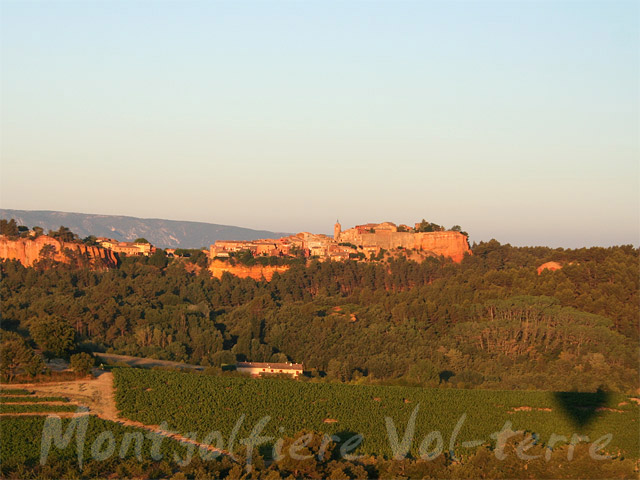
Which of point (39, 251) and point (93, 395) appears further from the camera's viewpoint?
point (39, 251)

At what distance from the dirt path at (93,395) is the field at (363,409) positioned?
0.45 meters

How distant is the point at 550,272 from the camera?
6794 centimetres

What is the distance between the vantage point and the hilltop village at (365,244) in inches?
3494

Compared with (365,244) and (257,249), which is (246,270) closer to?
(257,249)

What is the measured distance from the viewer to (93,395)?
35.7 metres

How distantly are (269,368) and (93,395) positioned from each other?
15947 mm

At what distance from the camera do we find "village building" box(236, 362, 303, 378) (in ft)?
159

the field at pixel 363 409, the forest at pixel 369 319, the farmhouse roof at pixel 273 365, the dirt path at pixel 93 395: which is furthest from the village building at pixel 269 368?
the dirt path at pixel 93 395

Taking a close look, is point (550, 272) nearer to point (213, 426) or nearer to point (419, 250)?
point (419, 250)

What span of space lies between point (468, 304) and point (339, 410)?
99.5 ft

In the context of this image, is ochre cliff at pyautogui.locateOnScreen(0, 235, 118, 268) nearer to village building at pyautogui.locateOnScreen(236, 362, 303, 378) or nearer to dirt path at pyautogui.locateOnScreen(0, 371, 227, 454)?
village building at pyautogui.locateOnScreen(236, 362, 303, 378)

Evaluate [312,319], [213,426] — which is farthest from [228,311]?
[213,426]

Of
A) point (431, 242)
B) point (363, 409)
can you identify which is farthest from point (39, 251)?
point (363, 409)

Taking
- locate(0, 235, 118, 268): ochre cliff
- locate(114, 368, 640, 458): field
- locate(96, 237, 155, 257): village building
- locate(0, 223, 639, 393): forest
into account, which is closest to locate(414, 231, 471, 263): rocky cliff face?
locate(0, 223, 639, 393): forest
